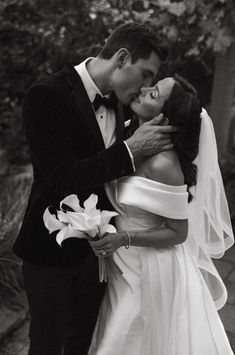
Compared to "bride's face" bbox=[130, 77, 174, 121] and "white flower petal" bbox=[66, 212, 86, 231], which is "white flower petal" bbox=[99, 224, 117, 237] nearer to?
"white flower petal" bbox=[66, 212, 86, 231]

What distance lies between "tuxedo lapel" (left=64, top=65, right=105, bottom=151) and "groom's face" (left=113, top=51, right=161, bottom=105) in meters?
0.15

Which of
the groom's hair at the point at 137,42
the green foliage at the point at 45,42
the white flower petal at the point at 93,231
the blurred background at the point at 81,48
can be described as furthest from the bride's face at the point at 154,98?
the green foliage at the point at 45,42

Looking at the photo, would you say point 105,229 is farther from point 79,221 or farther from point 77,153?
point 77,153

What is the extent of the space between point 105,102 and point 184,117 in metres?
0.36

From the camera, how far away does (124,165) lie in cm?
187

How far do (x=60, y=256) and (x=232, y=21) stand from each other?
2859 mm

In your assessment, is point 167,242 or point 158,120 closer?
point 158,120

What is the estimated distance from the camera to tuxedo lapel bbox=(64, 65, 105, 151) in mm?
1961

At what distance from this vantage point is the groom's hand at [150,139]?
188cm

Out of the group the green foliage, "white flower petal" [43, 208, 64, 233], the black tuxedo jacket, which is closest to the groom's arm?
the black tuxedo jacket

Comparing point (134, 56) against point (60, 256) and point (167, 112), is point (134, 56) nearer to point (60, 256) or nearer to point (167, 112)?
point (167, 112)

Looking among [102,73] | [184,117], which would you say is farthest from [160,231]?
[102,73]

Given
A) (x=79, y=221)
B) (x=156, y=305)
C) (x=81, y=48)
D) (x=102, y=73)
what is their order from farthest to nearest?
(x=81, y=48) → (x=156, y=305) → (x=102, y=73) → (x=79, y=221)

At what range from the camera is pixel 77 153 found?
2.00m
